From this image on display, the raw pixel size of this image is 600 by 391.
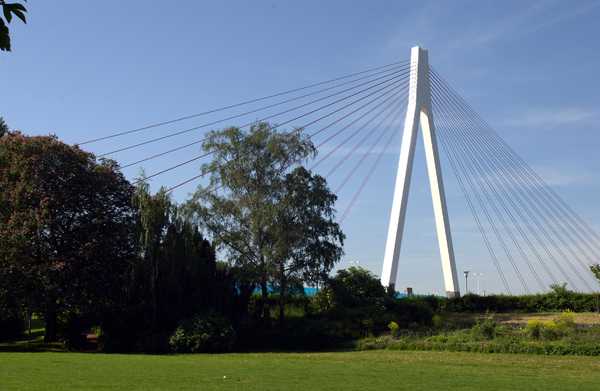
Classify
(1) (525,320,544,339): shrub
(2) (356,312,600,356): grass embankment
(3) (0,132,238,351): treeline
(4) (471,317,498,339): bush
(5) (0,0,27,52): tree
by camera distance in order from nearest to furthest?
(5) (0,0,27,52): tree → (2) (356,312,600,356): grass embankment → (1) (525,320,544,339): shrub → (4) (471,317,498,339): bush → (3) (0,132,238,351): treeline

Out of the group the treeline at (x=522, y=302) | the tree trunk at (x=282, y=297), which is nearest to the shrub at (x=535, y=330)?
the treeline at (x=522, y=302)

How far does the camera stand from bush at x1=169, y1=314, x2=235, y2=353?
2634 cm

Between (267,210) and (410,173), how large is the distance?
23.8 feet

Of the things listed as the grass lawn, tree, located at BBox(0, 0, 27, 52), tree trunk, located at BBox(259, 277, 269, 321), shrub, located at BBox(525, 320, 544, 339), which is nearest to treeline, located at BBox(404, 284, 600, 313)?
tree trunk, located at BBox(259, 277, 269, 321)

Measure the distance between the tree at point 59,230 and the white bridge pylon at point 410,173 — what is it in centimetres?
1226

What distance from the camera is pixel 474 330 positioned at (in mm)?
26734

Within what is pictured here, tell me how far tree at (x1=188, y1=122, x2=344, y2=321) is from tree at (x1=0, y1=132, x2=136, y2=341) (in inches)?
209

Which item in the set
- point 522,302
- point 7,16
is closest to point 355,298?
point 522,302

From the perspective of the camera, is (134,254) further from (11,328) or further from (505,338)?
(505,338)

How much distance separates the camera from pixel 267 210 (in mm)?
32938

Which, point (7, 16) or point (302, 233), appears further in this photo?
point (302, 233)

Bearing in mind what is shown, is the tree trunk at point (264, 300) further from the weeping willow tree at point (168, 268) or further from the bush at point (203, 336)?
the bush at point (203, 336)

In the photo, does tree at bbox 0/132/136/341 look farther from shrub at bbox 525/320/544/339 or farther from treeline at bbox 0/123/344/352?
shrub at bbox 525/320/544/339

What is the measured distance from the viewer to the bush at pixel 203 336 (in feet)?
86.4
